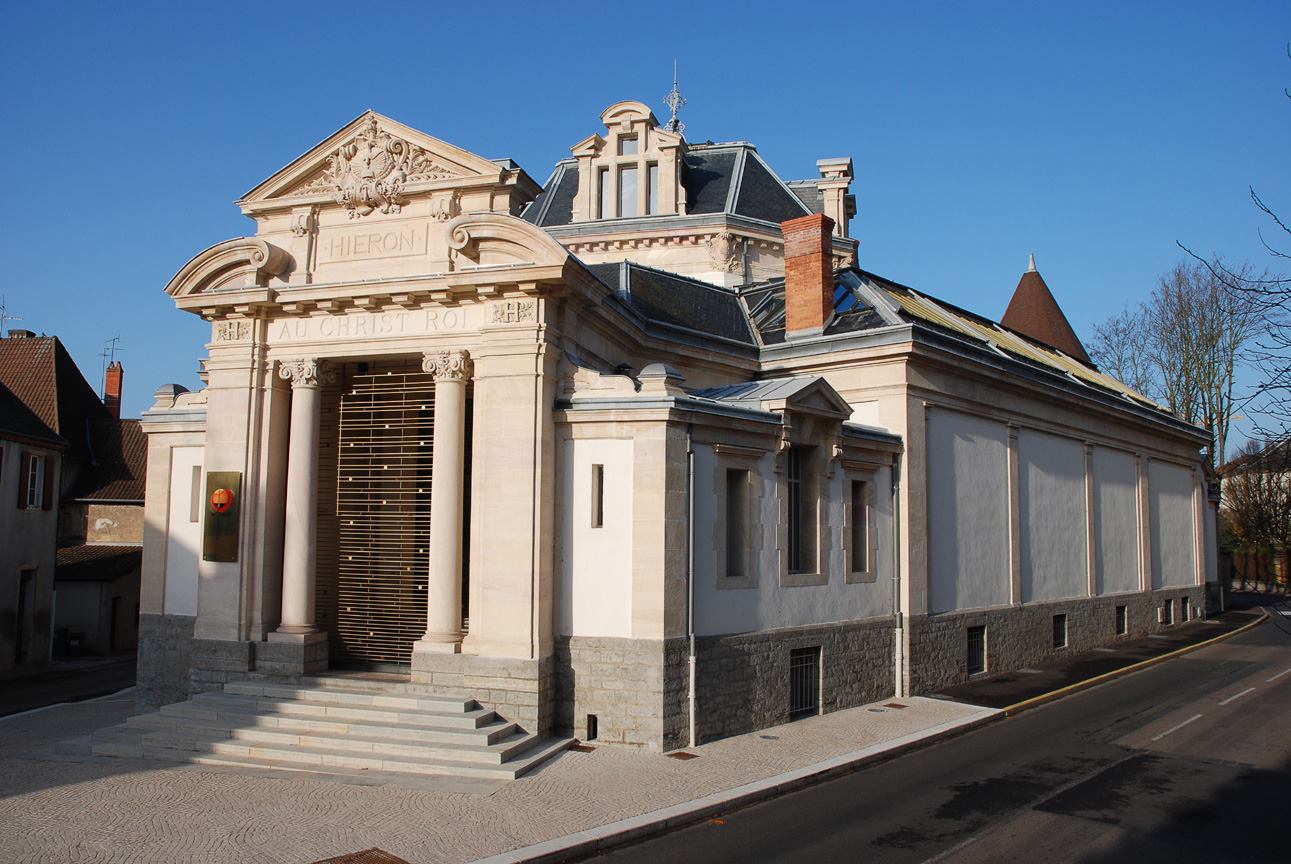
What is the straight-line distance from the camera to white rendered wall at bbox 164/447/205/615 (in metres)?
18.1

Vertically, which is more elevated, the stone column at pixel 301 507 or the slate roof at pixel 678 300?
the slate roof at pixel 678 300

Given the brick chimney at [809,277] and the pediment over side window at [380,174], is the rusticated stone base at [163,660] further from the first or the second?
the brick chimney at [809,277]

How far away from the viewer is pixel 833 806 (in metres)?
12.1

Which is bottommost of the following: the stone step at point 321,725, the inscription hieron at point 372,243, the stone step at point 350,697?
the stone step at point 321,725

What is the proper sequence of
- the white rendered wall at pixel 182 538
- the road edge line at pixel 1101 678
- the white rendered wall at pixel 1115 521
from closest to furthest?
1. the white rendered wall at pixel 182 538
2. the road edge line at pixel 1101 678
3. the white rendered wall at pixel 1115 521

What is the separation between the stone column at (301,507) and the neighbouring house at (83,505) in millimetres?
19238

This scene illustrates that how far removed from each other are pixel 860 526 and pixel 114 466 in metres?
30.2

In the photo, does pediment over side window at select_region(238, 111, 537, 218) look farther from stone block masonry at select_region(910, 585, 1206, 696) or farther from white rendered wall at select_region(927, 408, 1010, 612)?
stone block masonry at select_region(910, 585, 1206, 696)

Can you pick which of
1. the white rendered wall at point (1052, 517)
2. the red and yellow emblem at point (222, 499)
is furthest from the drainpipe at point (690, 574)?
the white rendered wall at point (1052, 517)

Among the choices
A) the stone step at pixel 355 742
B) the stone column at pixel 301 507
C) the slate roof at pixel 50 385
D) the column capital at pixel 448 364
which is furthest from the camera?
the slate roof at pixel 50 385

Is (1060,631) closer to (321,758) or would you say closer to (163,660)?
(321,758)

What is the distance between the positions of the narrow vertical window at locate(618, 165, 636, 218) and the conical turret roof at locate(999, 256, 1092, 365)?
26.3m

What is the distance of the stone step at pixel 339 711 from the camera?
14.1 meters

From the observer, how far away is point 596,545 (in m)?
15.4
